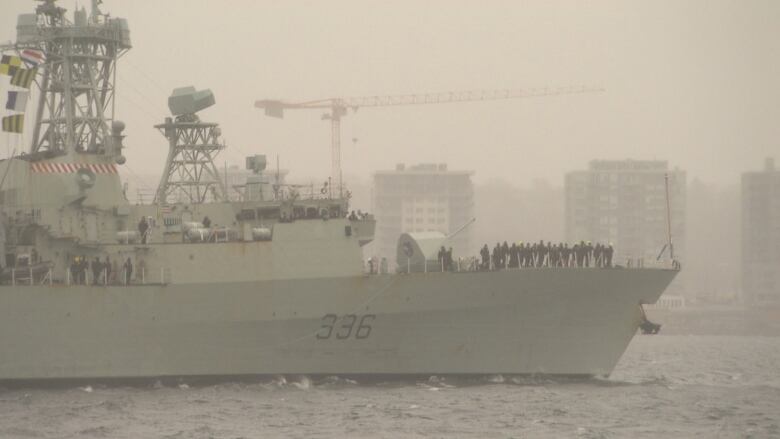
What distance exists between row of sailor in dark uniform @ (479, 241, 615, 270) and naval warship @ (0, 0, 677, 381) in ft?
1.85

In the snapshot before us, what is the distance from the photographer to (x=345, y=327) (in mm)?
33219

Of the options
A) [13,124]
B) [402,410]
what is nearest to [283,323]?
[402,410]

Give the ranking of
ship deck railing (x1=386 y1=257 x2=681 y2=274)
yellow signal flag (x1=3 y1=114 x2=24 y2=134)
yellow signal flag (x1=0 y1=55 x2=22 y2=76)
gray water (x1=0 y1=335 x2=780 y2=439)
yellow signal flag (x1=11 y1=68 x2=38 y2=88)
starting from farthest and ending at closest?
yellow signal flag (x1=3 y1=114 x2=24 y2=134) → yellow signal flag (x1=0 y1=55 x2=22 y2=76) → yellow signal flag (x1=11 y1=68 x2=38 y2=88) → ship deck railing (x1=386 y1=257 x2=681 y2=274) → gray water (x1=0 y1=335 x2=780 y2=439)

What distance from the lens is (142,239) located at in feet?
112

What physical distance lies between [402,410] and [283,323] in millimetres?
4966

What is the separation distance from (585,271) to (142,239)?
11.1 metres

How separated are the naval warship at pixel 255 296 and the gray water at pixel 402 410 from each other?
2.17ft

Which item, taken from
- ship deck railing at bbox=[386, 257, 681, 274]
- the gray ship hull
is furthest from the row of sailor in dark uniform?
the gray ship hull

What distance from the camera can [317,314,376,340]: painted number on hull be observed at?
33.1 m

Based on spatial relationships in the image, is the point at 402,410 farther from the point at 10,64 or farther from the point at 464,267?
the point at 10,64

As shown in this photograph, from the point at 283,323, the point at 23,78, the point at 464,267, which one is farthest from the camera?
the point at 23,78

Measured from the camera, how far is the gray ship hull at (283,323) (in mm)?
33062

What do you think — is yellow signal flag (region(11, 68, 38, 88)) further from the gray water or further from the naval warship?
the gray water

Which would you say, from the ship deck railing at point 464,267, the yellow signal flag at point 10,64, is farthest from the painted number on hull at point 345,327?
the yellow signal flag at point 10,64
